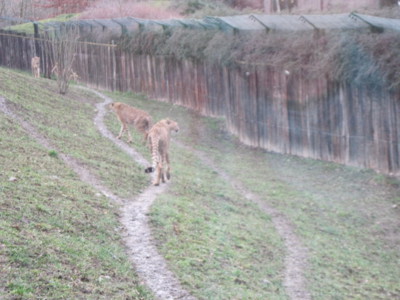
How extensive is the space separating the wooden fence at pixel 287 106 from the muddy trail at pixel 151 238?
118 inches

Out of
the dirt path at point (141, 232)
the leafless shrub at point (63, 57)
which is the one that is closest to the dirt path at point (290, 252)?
the dirt path at point (141, 232)

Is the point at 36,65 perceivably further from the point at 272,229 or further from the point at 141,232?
the point at 141,232

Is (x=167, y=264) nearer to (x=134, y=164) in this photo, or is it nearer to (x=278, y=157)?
(x=134, y=164)

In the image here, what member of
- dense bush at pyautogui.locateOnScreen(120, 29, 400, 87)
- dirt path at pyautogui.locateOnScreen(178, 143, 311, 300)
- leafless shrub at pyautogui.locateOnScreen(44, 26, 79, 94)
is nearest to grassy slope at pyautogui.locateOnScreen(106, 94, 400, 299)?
dirt path at pyautogui.locateOnScreen(178, 143, 311, 300)

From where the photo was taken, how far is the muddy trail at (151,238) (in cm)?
844

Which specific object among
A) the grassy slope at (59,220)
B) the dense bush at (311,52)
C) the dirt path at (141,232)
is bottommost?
the dirt path at (141,232)

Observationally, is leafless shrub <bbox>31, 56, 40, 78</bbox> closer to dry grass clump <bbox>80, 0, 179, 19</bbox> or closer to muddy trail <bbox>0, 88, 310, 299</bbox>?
dry grass clump <bbox>80, 0, 179, 19</bbox>

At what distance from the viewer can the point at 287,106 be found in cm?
1847

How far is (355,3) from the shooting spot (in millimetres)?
23438

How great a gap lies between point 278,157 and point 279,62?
2806mm

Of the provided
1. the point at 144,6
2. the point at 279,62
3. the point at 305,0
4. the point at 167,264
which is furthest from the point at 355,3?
the point at 144,6

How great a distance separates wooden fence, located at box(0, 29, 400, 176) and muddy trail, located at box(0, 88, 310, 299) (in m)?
3.00

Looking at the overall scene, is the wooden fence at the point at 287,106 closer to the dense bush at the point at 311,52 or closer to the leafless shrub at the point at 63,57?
the dense bush at the point at 311,52

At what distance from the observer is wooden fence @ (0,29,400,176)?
15266 millimetres
